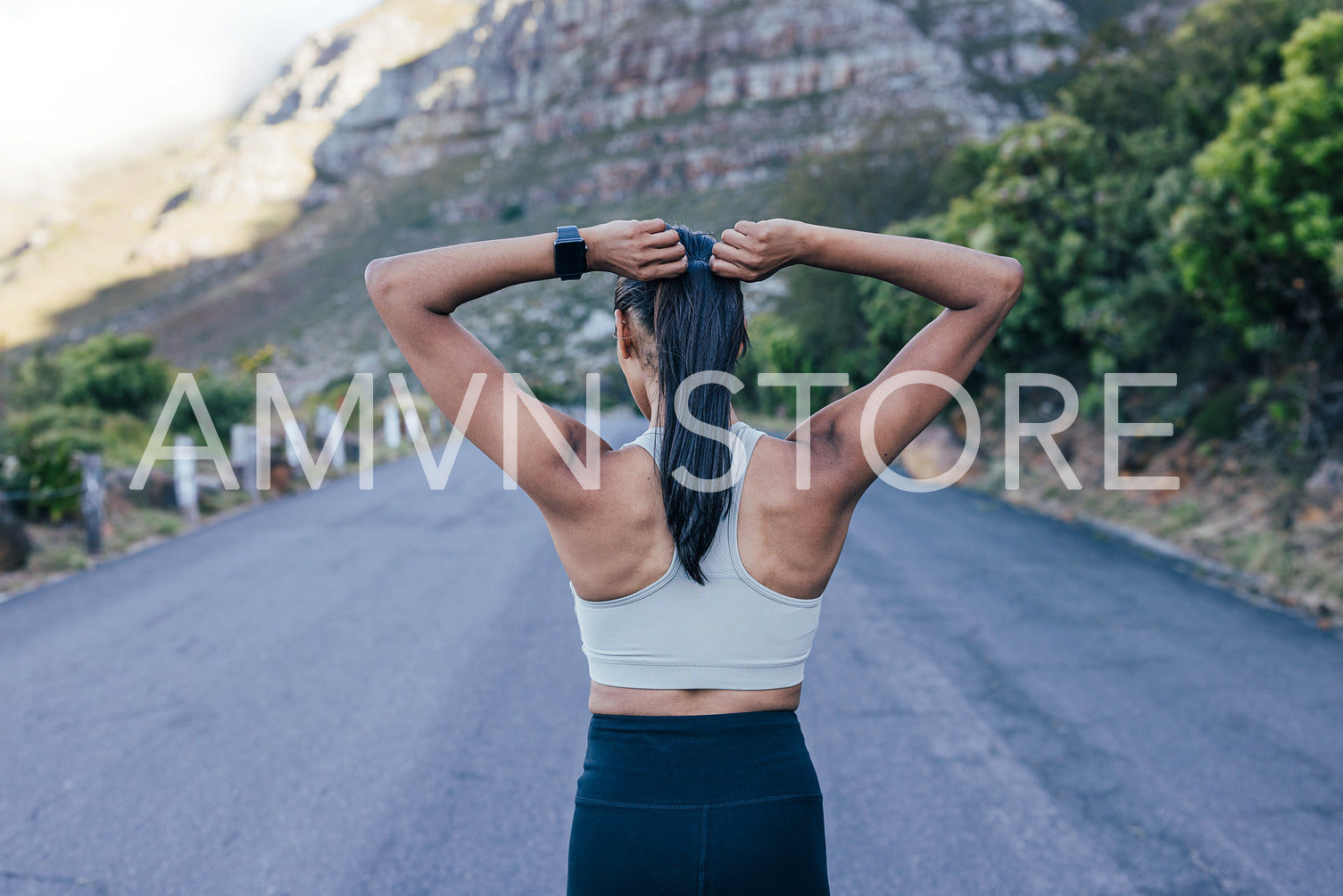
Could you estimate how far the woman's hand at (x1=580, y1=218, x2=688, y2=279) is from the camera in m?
1.47

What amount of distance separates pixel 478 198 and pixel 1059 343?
227 feet

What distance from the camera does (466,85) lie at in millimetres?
124000

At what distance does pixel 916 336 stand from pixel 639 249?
51cm

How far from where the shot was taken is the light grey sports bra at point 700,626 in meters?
1.54

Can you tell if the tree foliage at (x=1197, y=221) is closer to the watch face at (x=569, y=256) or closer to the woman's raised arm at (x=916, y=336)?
the woman's raised arm at (x=916, y=336)

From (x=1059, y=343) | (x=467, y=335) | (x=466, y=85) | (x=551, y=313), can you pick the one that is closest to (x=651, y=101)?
(x=551, y=313)

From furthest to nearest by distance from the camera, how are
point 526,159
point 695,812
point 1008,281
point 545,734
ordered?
point 526,159, point 545,734, point 1008,281, point 695,812

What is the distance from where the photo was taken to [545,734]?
4527mm

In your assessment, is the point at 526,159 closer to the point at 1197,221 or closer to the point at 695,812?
the point at 1197,221

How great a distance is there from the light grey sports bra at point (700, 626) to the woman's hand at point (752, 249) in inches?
12.5

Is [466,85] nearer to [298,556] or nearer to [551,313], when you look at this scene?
[551,313]

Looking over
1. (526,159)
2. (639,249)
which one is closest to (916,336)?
(639,249)

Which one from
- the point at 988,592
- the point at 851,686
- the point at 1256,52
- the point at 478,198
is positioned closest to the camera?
the point at 851,686

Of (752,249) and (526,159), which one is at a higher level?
(526,159)
